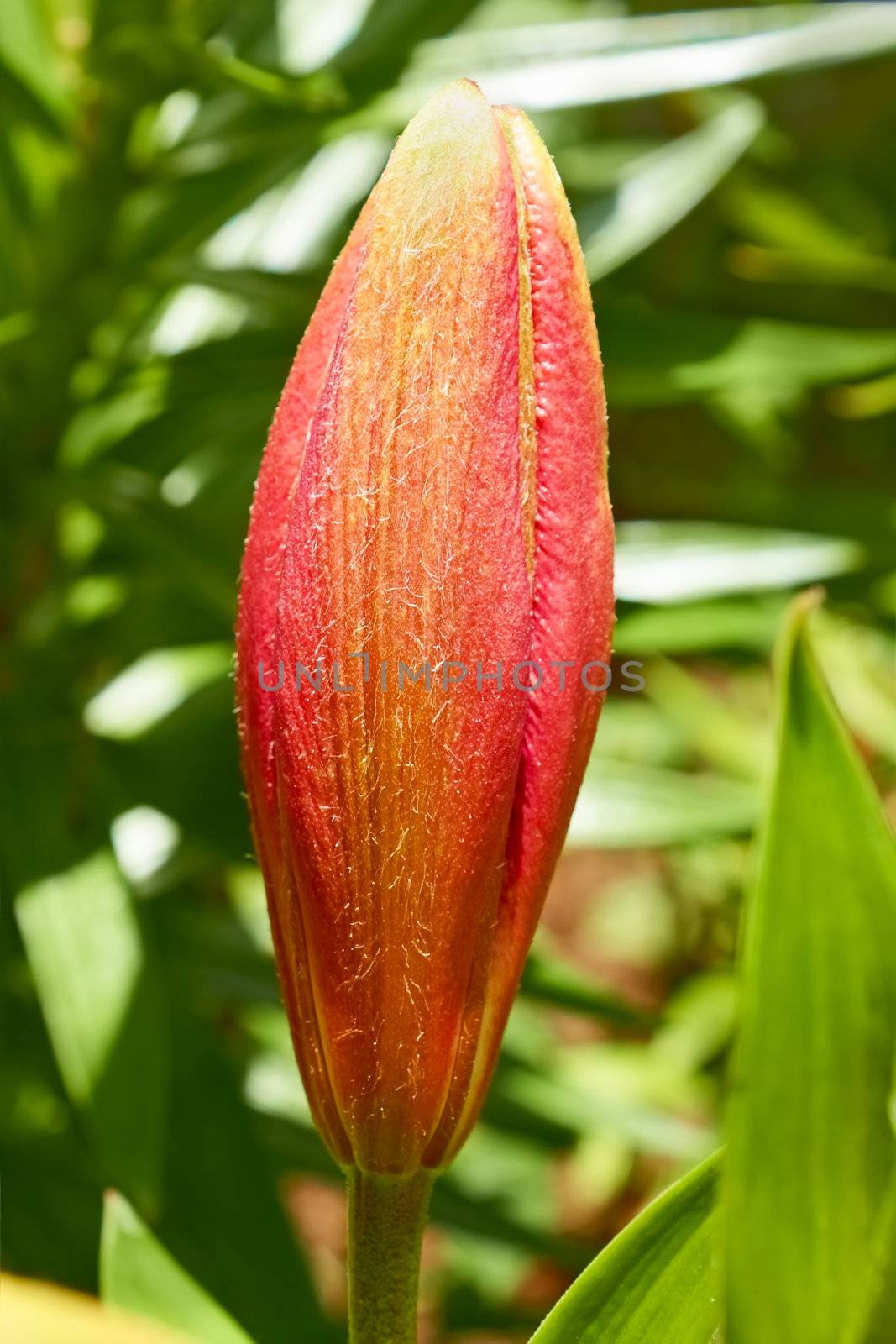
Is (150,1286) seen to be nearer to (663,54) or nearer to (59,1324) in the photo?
(59,1324)

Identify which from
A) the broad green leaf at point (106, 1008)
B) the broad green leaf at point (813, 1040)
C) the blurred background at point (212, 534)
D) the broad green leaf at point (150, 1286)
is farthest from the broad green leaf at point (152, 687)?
the broad green leaf at point (813, 1040)

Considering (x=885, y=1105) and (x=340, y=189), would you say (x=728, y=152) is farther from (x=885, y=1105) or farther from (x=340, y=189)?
(x=885, y=1105)

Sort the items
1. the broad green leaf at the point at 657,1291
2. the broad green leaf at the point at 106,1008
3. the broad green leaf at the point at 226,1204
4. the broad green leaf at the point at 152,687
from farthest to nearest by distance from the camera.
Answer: the broad green leaf at the point at 152,687, the broad green leaf at the point at 226,1204, the broad green leaf at the point at 106,1008, the broad green leaf at the point at 657,1291

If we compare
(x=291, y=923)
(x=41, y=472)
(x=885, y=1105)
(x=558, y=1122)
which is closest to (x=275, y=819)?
(x=291, y=923)

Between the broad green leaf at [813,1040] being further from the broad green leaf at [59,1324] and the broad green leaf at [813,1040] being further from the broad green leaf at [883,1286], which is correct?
the broad green leaf at [59,1324]

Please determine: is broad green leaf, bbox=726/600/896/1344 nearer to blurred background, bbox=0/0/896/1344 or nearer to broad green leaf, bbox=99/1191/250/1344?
broad green leaf, bbox=99/1191/250/1344

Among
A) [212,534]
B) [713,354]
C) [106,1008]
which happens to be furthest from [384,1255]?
[713,354]

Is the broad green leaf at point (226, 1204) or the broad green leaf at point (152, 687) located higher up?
the broad green leaf at point (152, 687)
